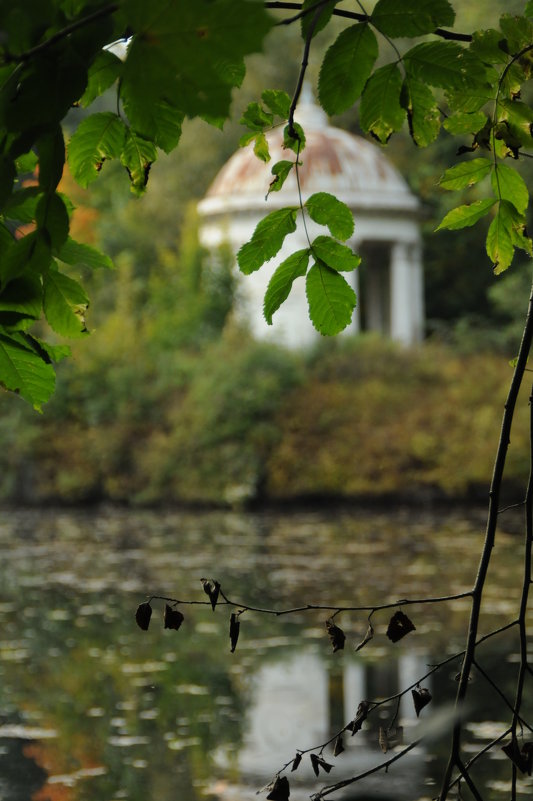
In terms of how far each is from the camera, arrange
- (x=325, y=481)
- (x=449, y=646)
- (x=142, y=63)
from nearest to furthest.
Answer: (x=142, y=63) → (x=449, y=646) → (x=325, y=481)

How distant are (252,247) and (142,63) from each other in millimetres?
874

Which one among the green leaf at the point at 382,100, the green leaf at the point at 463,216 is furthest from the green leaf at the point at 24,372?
the green leaf at the point at 463,216

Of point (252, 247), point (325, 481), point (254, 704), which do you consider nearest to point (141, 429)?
Result: point (325, 481)

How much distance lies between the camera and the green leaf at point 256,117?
2.16 meters

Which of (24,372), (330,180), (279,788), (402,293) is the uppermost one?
(330,180)

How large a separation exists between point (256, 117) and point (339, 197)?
100.0 feet

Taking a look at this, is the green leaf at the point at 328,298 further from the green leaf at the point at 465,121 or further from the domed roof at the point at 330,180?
the domed roof at the point at 330,180

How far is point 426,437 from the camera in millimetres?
22562

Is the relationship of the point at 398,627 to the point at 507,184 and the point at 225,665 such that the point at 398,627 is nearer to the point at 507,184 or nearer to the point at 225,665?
the point at 507,184

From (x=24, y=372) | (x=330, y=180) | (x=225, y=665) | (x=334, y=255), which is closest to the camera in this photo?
(x=24, y=372)

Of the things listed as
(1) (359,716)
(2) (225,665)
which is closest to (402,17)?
(1) (359,716)

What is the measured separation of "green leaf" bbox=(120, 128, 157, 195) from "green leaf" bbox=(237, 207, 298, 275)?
0.19 meters

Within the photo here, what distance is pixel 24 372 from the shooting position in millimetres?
1862

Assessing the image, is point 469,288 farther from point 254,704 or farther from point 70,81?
point 70,81
